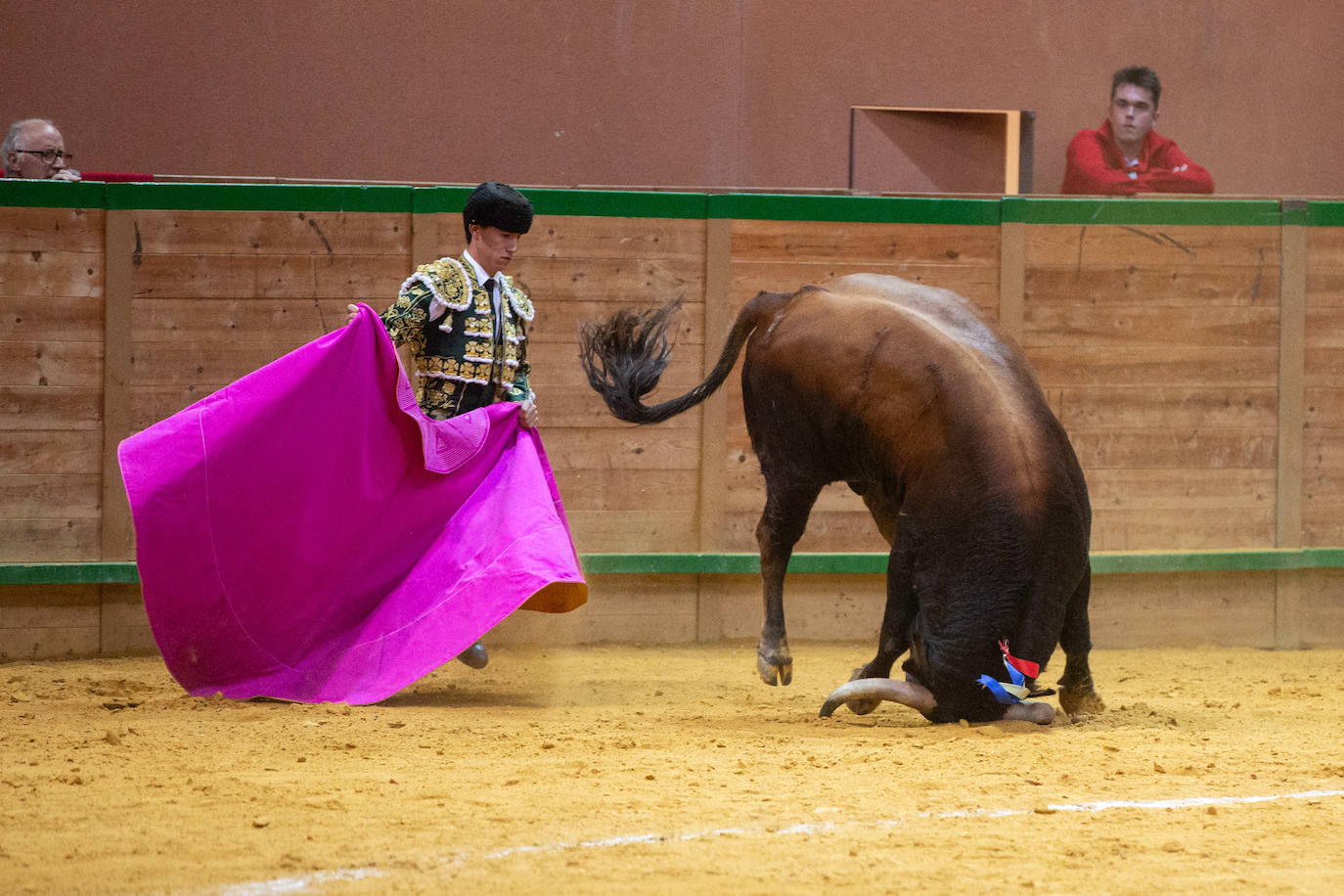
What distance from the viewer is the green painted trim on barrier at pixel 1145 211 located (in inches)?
281

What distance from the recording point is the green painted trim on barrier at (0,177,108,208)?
6414 mm

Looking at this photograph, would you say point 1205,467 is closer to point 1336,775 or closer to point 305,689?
point 1336,775

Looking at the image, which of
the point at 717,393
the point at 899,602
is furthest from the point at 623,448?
the point at 899,602

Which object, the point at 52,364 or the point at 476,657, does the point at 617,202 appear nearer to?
the point at 476,657

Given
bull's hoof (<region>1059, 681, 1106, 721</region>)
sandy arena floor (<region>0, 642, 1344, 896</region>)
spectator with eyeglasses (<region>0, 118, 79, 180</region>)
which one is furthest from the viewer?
spectator with eyeglasses (<region>0, 118, 79, 180</region>)

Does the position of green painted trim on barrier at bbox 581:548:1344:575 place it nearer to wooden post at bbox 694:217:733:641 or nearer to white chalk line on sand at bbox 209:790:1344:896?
wooden post at bbox 694:217:733:641

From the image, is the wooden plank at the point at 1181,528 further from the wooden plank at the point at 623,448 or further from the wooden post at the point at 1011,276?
the wooden plank at the point at 623,448

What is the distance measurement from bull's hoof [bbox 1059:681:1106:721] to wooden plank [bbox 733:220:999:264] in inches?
101

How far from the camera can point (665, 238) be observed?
6938 millimetres

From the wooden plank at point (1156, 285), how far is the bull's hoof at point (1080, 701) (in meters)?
2.52

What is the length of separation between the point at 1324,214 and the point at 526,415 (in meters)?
4.21

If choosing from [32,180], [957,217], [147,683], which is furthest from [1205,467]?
[32,180]

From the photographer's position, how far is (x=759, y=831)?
3.51m

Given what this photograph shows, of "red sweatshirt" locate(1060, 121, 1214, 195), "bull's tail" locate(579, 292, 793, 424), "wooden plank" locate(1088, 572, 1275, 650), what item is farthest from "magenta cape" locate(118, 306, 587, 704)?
"red sweatshirt" locate(1060, 121, 1214, 195)
